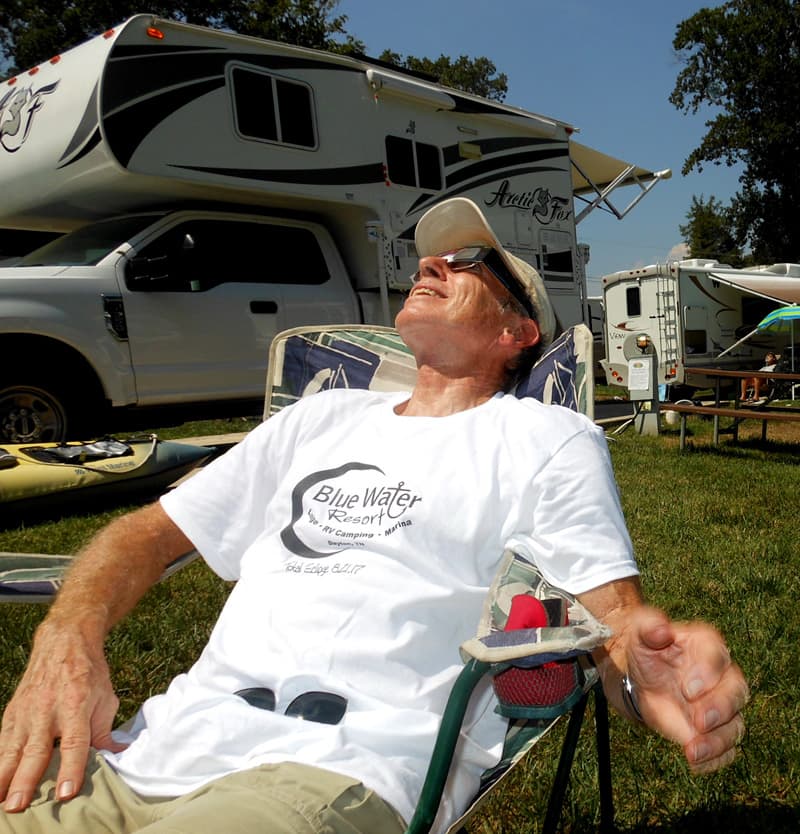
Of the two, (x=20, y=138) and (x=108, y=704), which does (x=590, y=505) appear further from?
(x=20, y=138)

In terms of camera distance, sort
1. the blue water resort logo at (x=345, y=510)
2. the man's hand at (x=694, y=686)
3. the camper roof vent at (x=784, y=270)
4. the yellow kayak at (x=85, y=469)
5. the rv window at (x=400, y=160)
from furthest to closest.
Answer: the camper roof vent at (x=784, y=270) < the rv window at (x=400, y=160) < the yellow kayak at (x=85, y=469) < the blue water resort logo at (x=345, y=510) < the man's hand at (x=694, y=686)

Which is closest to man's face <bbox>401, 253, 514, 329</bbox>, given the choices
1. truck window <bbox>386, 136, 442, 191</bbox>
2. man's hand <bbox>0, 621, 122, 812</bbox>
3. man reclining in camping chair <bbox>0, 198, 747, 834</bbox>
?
man reclining in camping chair <bbox>0, 198, 747, 834</bbox>

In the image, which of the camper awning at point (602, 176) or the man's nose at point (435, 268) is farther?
the camper awning at point (602, 176)

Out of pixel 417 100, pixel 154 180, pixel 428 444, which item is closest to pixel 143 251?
pixel 154 180

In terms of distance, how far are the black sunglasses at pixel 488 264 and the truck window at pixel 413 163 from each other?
5.61 metres

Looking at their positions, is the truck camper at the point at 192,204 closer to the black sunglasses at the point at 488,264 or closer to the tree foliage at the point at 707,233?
the black sunglasses at the point at 488,264

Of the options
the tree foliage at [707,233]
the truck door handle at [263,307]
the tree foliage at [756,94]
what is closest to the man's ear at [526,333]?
the truck door handle at [263,307]

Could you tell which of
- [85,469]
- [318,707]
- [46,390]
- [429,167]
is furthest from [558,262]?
[318,707]

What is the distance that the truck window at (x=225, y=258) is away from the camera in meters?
5.77

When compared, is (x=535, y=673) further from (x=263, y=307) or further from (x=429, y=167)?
(x=429, y=167)

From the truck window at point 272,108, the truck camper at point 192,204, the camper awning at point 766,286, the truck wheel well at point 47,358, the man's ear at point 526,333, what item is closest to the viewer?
the man's ear at point 526,333

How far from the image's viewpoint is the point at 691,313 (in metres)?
12.7

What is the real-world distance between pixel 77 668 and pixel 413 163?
22.6ft

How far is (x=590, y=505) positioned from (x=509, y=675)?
0.39 meters
